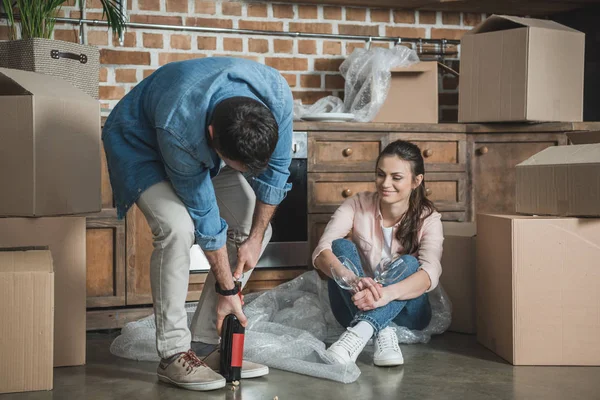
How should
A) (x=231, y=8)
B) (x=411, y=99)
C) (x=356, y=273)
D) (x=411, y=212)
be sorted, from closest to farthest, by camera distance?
(x=356, y=273) → (x=411, y=212) → (x=411, y=99) → (x=231, y=8)

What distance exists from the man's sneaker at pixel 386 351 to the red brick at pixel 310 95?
154 centimetres

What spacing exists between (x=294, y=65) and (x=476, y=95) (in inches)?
34.0

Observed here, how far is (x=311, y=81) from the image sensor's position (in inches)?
140

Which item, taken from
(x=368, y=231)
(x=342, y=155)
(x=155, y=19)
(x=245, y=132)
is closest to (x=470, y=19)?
(x=342, y=155)

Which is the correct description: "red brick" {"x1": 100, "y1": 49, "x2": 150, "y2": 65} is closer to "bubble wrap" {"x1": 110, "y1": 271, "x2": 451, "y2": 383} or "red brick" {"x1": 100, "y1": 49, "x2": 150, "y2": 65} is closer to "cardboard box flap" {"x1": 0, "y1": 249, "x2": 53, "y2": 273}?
"bubble wrap" {"x1": 110, "y1": 271, "x2": 451, "y2": 383}

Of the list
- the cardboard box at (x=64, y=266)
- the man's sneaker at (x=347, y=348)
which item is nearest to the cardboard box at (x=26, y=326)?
the cardboard box at (x=64, y=266)

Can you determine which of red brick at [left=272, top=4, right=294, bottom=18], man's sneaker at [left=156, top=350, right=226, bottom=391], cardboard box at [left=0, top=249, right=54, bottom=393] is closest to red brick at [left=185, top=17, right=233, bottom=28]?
red brick at [left=272, top=4, right=294, bottom=18]

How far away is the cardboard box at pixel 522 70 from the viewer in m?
3.09

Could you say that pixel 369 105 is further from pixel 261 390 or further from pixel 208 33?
pixel 261 390

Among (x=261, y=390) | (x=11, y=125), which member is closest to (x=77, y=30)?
(x=11, y=125)

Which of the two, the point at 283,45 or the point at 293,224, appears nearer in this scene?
the point at 293,224

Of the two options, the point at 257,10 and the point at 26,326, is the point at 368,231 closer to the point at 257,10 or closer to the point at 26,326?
the point at 26,326

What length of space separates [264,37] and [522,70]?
1178 millimetres

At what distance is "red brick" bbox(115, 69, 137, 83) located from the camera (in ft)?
10.8
